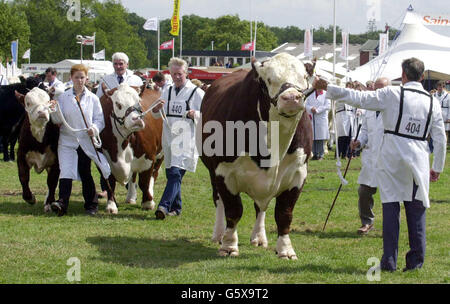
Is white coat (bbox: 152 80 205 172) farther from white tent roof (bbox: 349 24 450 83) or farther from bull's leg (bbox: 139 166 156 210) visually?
white tent roof (bbox: 349 24 450 83)

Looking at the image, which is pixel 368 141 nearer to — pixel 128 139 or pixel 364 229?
pixel 364 229

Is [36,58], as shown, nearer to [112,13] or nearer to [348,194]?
[112,13]

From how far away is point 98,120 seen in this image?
10.1 metres

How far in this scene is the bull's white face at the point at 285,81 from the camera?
20.5 ft

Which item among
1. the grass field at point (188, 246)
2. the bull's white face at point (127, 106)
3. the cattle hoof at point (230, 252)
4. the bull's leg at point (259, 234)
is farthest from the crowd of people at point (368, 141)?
the cattle hoof at point (230, 252)

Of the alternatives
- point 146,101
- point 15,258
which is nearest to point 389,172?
point 15,258

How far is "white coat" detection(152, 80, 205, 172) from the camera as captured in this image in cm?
994

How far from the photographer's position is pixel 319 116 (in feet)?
64.5

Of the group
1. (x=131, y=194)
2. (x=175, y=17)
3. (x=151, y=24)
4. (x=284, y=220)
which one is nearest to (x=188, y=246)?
(x=284, y=220)

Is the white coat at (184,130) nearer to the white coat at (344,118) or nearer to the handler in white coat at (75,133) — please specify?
the handler in white coat at (75,133)

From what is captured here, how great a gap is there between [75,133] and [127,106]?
0.86 metres

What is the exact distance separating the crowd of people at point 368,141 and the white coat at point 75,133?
0.01 meters

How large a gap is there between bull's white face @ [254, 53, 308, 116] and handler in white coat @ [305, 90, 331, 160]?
12619 millimetres
